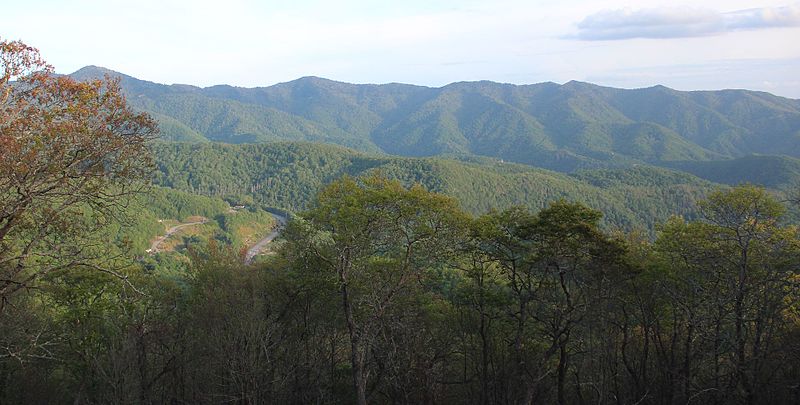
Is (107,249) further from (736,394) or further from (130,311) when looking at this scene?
(736,394)

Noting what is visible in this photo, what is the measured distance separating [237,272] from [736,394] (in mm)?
16791

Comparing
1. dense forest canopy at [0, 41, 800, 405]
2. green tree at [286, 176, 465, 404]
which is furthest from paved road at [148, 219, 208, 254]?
green tree at [286, 176, 465, 404]

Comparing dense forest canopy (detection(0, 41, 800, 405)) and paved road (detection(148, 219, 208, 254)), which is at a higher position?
dense forest canopy (detection(0, 41, 800, 405))

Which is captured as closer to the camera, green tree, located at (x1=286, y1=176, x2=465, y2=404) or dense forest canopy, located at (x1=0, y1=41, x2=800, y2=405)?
dense forest canopy, located at (x1=0, y1=41, x2=800, y2=405)

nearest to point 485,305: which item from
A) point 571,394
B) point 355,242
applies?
point 355,242

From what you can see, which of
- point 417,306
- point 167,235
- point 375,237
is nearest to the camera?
point 375,237

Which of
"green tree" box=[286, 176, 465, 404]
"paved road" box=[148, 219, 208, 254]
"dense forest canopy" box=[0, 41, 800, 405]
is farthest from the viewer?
"paved road" box=[148, 219, 208, 254]

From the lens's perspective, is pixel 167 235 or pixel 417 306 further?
pixel 167 235

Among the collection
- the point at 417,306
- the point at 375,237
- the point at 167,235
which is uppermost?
the point at 375,237

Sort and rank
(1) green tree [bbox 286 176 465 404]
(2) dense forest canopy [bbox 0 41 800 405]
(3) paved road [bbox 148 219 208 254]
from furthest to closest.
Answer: (3) paved road [bbox 148 219 208 254], (1) green tree [bbox 286 176 465 404], (2) dense forest canopy [bbox 0 41 800 405]

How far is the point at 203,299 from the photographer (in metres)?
20.5

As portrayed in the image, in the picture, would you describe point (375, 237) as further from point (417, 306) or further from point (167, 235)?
point (167, 235)

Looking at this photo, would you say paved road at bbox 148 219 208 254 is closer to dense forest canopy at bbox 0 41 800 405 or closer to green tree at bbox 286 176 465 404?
dense forest canopy at bbox 0 41 800 405

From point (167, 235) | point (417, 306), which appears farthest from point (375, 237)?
point (167, 235)
